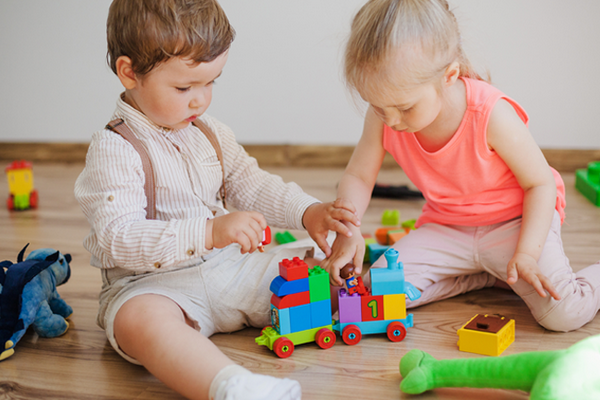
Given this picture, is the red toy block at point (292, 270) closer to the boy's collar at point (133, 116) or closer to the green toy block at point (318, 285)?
the green toy block at point (318, 285)

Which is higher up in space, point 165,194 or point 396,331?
point 165,194

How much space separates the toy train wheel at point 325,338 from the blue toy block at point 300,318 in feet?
0.06

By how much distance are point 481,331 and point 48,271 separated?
70 cm

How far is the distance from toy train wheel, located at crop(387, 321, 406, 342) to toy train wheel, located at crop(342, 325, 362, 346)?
0.05 m

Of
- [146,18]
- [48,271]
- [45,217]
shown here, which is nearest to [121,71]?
[146,18]

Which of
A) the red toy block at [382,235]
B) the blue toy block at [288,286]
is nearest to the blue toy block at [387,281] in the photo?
the blue toy block at [288,286]

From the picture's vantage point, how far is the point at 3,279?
0.89 metres

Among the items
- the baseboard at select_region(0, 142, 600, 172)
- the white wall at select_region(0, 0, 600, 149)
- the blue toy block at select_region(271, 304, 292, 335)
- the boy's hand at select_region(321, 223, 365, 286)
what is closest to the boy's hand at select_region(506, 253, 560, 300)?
the boy's hand at select_region(321, 223, 365, 286)

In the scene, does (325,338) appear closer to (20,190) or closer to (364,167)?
(364,167)

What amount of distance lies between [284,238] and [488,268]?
19.8 inches

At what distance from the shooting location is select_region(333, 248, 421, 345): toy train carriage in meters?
0.83

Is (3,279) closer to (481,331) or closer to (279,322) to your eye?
(279,322)

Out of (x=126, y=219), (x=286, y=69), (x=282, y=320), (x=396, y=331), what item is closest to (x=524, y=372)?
(x=396, y=331)

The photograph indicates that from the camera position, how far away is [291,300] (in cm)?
80
